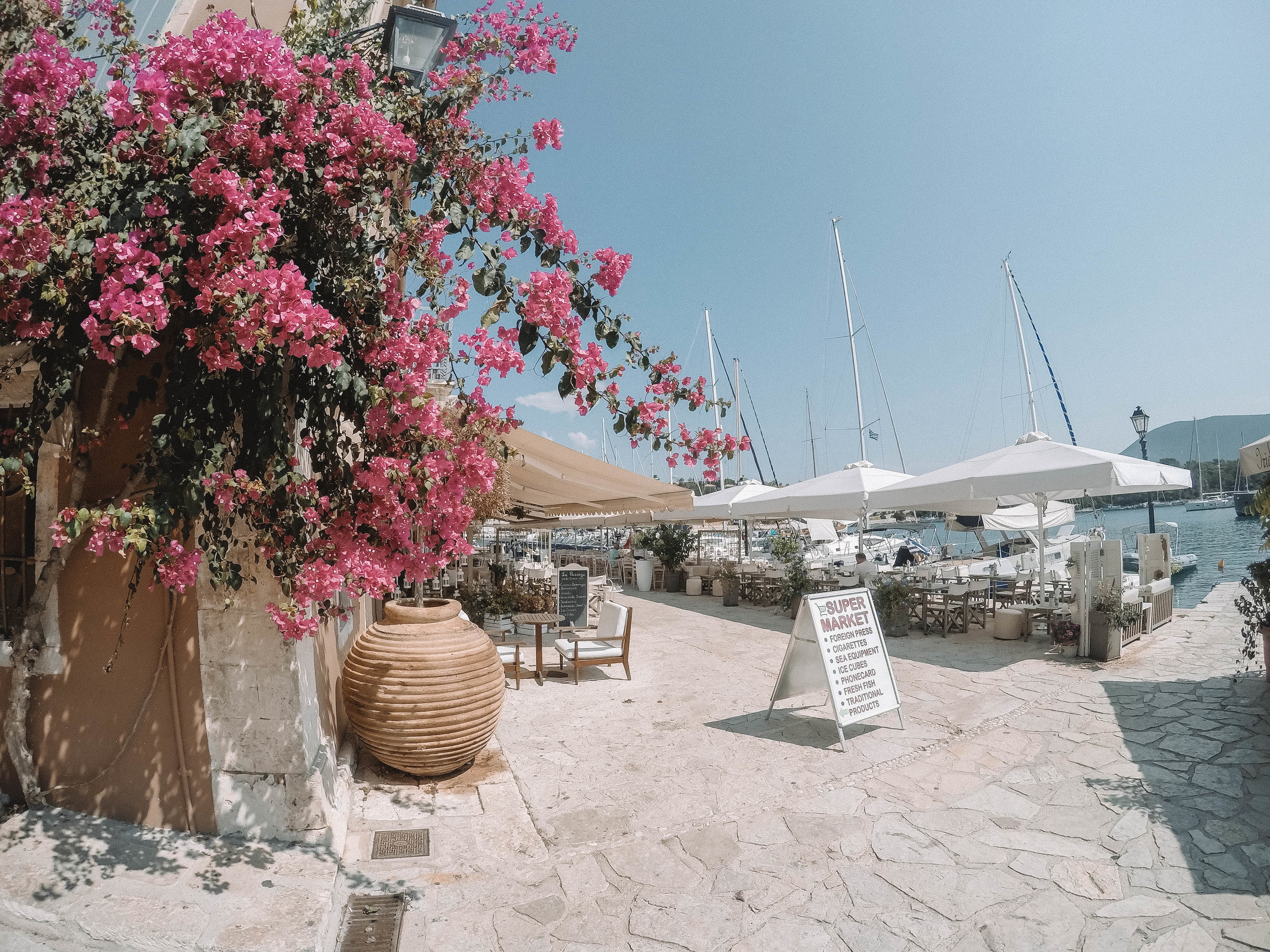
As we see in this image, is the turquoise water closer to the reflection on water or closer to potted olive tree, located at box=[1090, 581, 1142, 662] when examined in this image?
the reflection on water

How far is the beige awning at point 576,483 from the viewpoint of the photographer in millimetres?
7645

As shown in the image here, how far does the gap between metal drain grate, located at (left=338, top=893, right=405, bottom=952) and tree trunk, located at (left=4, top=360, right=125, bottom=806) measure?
175 centimetres

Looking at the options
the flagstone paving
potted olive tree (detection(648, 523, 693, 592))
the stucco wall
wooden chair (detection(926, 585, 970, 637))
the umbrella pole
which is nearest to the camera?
the flagstone paving

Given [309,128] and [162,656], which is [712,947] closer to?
[162,656]

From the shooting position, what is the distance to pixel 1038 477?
26.0ft

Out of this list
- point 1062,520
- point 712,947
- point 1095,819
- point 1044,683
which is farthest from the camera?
point 1062,520

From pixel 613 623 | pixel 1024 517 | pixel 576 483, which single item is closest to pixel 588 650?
pixel 613 623

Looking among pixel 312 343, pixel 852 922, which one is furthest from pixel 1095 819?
pixel 312 343

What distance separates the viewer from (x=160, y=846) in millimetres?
3309

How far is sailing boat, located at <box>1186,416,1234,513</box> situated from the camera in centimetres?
6825

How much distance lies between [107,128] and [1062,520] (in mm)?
16183

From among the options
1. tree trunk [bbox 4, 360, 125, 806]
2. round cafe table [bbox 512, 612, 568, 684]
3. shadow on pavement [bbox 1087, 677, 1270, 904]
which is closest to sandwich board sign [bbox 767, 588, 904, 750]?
shadow on pavement [bbox 1087, 677, 1270, 904]

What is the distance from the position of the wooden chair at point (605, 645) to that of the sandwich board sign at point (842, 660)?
197cm

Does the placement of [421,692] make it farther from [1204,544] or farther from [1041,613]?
[1204,544]
